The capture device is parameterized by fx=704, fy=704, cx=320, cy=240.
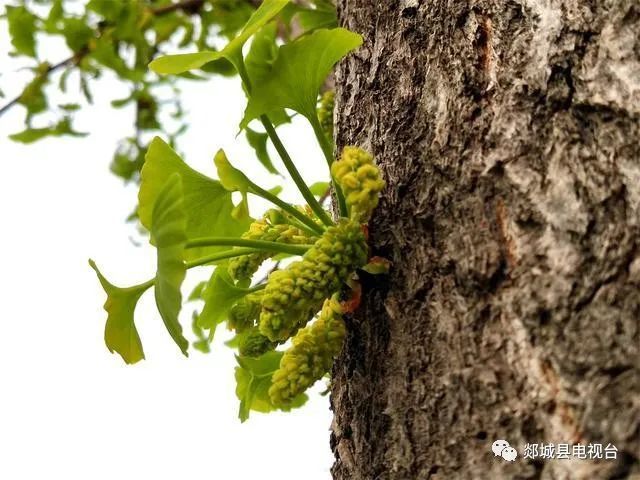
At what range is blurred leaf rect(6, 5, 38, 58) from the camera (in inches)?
76.0

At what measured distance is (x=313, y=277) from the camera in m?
0.67

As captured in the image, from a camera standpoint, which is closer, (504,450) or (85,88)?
(504,450)

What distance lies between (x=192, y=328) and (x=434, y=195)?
111 centimetres

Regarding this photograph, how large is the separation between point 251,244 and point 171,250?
15 centimetres

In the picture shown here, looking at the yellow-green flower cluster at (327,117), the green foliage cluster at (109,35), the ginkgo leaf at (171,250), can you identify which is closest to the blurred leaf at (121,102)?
the green foliage cluster at (109,35)

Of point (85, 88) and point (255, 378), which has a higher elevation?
point (85, 88)

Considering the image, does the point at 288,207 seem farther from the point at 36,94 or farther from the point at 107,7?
the point at 36,94

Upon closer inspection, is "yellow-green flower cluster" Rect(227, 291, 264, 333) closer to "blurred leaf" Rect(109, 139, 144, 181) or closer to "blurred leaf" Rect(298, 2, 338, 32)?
"blurred leaf" Rect(298, 2, 338, 32)

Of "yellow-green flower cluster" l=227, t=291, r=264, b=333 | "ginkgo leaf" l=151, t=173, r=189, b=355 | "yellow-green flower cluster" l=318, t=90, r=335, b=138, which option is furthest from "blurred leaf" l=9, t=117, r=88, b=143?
"ginkgo leaf" l=151, t=173, r=189, b=355

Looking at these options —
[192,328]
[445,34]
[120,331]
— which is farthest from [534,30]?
[192,328]

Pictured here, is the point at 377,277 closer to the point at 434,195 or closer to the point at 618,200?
the point at 434,195

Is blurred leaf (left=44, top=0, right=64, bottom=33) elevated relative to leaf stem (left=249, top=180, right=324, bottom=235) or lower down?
elevated

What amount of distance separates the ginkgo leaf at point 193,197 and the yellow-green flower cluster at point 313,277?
186 mm

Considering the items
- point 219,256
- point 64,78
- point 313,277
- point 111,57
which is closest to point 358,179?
point 313,277
